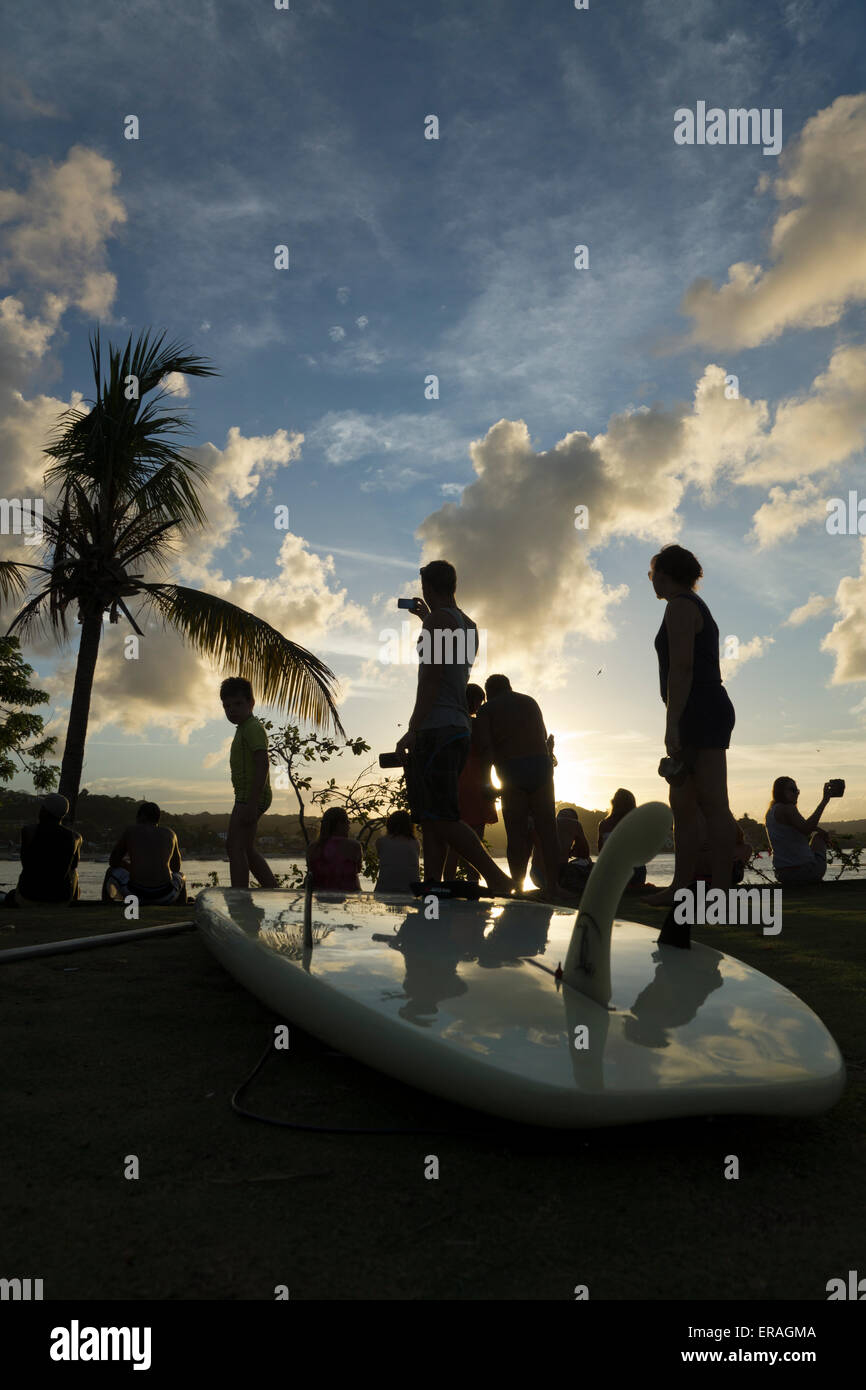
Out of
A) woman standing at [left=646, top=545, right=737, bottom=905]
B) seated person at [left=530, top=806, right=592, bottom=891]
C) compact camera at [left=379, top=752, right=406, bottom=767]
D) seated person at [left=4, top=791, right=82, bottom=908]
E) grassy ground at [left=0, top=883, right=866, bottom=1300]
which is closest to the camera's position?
grassy ground at [left=0, top=883, right=866, bottom=1300]

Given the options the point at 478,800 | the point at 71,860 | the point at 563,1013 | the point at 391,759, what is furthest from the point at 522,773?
the point at 71,860

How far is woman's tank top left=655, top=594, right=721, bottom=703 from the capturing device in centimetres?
388

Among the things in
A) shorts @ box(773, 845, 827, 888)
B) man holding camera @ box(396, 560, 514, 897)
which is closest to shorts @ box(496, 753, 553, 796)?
man holding camera @ box(396, 560, 514, 897)

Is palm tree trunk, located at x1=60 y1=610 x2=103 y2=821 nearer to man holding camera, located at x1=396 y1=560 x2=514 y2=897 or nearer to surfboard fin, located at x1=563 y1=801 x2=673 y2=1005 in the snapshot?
man holding camera, located at x1=396 y1=560 x2=514 y2=897

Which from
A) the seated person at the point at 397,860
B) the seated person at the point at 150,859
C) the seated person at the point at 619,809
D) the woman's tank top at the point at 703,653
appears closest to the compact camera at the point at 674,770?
the woman's tank top at the point at 703,653

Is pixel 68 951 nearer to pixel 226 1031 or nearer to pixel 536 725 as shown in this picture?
pixel 226 1031

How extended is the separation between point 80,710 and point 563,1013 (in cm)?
889

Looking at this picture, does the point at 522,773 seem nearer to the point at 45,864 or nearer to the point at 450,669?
the point at 450,669

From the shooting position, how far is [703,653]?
12.9 feet

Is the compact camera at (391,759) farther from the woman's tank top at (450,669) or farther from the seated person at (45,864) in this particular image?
the seated person at (45,864)

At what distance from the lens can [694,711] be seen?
3.83m

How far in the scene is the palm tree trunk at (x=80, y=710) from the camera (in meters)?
9.36

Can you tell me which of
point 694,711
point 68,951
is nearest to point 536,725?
point 694,711
